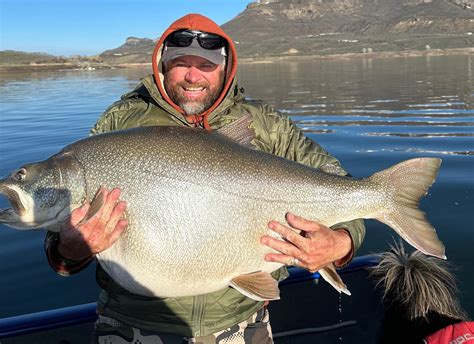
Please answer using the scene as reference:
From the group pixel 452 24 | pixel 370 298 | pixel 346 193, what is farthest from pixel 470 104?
pixel 452 24

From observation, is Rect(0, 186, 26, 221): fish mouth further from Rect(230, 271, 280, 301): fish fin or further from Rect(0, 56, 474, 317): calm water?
Rect(0, 56, 474, 317): calm water

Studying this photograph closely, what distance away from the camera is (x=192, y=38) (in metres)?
3.08

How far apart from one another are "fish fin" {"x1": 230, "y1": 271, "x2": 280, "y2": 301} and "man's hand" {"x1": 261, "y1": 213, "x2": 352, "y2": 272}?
0.40 ft

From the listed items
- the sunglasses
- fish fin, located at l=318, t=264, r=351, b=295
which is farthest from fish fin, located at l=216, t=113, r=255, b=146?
fish fin, located at l=318, t=264, r=351, b=295

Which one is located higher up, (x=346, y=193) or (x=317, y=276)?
(x=346, y=193)

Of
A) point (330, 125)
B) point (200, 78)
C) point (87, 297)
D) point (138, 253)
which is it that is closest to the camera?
point (138, 253)

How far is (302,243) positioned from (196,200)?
2.21ft

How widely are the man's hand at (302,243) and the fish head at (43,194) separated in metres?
1.14

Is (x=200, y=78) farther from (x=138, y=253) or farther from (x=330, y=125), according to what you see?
(x=330, y=125)

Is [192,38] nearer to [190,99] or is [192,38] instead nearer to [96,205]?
[190,99]

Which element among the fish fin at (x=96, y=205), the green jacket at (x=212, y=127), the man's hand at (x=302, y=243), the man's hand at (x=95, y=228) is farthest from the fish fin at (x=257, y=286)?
the fish fin at (x=96, y=205)

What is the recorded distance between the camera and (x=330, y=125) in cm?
1688

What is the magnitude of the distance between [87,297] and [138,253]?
3745mm

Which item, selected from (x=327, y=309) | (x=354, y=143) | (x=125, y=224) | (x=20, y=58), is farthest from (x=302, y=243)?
(x=20, y=58)
